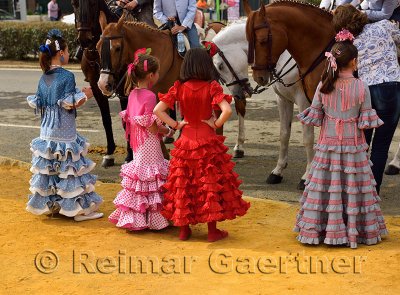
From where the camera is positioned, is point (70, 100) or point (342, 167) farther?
point (70, 100)

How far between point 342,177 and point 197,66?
173cm

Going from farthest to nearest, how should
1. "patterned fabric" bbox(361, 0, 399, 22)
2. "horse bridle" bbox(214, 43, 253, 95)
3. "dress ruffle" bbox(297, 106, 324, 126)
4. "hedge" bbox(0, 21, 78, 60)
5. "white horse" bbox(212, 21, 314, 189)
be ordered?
1. "hedge" bbox(0, 21, 78, 60)
2. "horse bridle" bbox(214, 43, 253, 95)
3. "white horse" bbox(212, 21, 314, 189)
4. "patterned fabric" bbox(361, 0, 399, 22)
5. "dress ruffle" bbox(297, 106, 324, 126)

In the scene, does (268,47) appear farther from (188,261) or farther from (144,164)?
(188,261)

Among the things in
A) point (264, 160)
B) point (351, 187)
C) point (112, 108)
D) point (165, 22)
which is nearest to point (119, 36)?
point (165, 22)

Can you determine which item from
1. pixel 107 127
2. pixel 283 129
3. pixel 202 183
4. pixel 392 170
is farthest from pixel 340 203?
pixel 107 127

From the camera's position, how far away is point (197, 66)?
634 cm

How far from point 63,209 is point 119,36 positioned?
8.51ft

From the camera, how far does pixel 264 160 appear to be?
34.3ft

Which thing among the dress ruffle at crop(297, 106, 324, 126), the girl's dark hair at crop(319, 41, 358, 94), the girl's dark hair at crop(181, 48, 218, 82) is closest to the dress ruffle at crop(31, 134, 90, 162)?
the girl's dark hair at crop(181, 48, 218, 82)

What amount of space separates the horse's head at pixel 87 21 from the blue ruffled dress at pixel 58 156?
2.71 meters

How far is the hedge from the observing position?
25.2m

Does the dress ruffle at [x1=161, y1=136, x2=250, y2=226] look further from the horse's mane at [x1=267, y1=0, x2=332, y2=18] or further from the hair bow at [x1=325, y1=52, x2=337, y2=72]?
the horse's mane at [x1=267, y1=0, x2=332, y2=18]

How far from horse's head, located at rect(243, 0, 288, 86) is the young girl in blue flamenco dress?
2.04 m

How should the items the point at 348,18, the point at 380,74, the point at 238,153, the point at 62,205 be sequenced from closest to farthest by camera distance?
the point at 348,18, the point at 380,74, the point at 62,205, the point at 238,153
